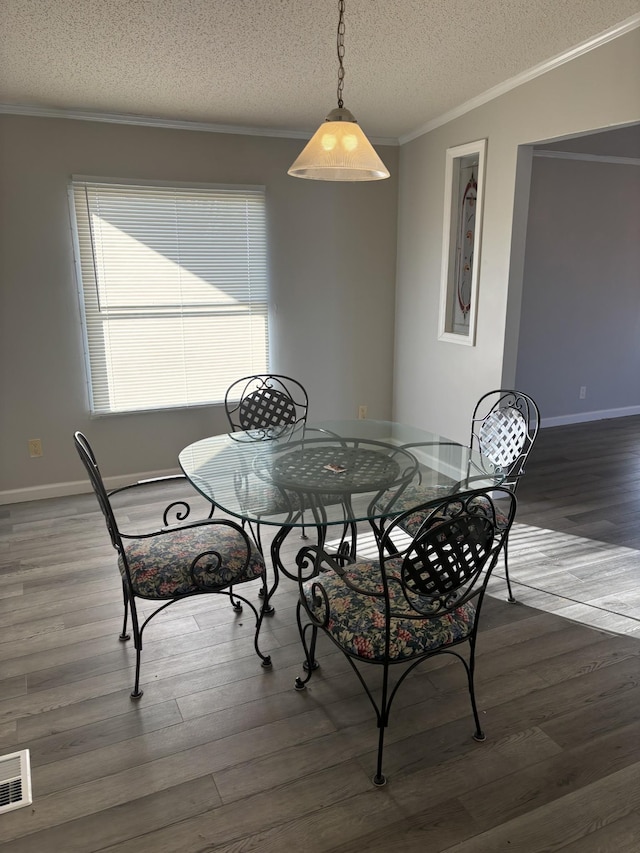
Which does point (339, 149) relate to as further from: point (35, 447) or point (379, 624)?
point (35, 447)

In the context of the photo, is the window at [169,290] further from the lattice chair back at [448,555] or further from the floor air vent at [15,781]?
the lattice chair back at [448,555]

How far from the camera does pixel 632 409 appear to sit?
246 inches

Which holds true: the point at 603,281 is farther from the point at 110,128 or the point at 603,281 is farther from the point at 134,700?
the point at 134,700

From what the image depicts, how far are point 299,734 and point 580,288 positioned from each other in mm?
5033

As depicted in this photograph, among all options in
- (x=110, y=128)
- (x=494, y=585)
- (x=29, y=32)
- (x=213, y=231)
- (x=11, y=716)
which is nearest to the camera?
(x=11, y=716)

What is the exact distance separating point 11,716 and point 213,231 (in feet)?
10.7

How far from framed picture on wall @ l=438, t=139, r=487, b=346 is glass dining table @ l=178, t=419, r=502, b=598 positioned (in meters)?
1.50

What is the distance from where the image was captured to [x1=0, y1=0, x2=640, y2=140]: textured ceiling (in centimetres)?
248

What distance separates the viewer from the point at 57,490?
423 centimetres

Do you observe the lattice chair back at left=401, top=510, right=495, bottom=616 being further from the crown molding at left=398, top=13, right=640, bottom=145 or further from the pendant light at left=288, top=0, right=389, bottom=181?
the crown molding at left=398, top=13, right=640, bottom=145

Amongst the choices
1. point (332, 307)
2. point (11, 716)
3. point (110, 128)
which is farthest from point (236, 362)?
point (11, 716)

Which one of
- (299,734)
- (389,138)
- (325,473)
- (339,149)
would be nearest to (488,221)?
(389,138)

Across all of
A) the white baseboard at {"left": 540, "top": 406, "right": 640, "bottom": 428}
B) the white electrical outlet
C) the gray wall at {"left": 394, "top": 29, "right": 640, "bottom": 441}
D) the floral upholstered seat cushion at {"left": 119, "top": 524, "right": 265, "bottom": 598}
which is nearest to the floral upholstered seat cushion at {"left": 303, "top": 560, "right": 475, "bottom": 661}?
the floral upholstered seat cushion at {"left": 119, "top": 524, "right": 265, "bottom": 598}

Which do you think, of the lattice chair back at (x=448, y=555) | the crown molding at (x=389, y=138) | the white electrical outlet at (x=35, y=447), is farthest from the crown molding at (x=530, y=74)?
the white electrical outlet at (x=35, y=447)
